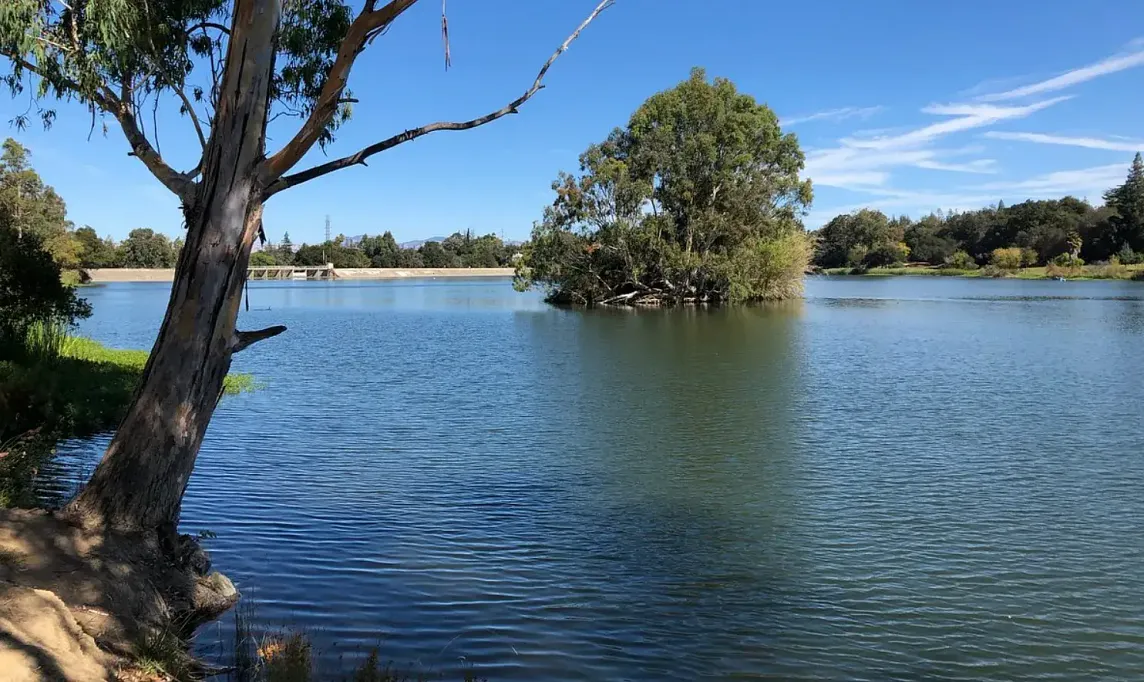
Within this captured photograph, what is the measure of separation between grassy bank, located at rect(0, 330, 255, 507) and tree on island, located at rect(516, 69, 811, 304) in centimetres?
3402

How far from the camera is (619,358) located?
22.3 m

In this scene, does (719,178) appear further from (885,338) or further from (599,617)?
(599,617)

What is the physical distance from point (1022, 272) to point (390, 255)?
312 ft

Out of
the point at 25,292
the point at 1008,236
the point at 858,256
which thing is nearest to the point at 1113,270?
the point at 1008,236

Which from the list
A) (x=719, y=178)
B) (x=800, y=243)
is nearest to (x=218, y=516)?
(x=719, y=178)

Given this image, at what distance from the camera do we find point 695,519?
8.16m

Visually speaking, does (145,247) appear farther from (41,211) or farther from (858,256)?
(858,256)

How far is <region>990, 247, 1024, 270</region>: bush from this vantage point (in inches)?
3991

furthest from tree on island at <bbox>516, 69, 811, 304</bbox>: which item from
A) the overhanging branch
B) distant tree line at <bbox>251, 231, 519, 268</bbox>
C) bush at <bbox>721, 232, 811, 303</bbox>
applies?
distant tree line at <bbox>251, 231, 519, 268</bbox>

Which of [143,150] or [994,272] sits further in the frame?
[994,272]

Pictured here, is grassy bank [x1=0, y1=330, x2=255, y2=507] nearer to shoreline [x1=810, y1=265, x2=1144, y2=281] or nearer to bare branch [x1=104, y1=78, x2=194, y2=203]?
bare branch [x1=104, y1=78, x2=194, y2=203]

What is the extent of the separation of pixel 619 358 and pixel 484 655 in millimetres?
17390

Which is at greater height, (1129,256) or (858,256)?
(858,256)

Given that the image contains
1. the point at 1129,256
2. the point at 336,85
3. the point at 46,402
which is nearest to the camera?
the point at 336,85
